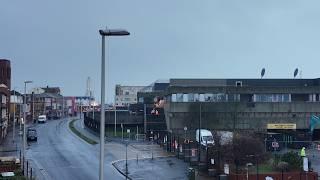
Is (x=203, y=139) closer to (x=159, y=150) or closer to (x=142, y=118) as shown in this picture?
(x=159, y=150)

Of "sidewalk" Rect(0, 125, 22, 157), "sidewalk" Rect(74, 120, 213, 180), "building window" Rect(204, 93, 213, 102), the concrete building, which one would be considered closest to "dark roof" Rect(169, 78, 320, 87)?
the concrete building

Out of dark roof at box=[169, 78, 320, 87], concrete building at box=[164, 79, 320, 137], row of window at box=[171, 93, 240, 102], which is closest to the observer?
concrete building at box=[164, 79, 320, 137]

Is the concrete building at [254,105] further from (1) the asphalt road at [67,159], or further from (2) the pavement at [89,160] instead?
(1) the asphalt road at [67,159]

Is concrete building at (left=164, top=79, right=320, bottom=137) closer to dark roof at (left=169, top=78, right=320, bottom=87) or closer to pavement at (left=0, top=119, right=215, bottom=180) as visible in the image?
dark roof at (left=169, top=78, right=320, bottom=87)

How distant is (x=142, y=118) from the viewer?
107625 millimetres

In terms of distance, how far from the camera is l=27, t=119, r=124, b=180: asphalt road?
50.9 meters

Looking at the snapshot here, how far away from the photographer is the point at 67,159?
63094 millimetres

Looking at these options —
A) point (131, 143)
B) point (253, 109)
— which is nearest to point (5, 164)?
point (131, 143)

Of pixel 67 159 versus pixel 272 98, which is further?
pixel 272 98

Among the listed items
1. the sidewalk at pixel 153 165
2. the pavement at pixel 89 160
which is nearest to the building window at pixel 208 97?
the pavement at pixel 89 160

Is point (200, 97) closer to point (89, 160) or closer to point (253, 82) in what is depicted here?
point (253, 82)

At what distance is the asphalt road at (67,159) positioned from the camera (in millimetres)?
50875

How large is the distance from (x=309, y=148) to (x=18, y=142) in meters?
40.9

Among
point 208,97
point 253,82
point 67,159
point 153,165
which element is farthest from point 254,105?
point 153,165
